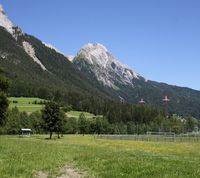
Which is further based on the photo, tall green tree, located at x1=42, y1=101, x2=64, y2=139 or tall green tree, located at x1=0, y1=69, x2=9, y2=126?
tall green tree, located at x1=42, y1=101, x2=64, y2=139

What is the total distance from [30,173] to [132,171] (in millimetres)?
5267

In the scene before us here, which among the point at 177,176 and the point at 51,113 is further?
the point at 51,113

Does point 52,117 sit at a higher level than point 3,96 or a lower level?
higher

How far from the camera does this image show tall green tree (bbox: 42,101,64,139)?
388 ft

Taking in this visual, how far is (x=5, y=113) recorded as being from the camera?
228ft

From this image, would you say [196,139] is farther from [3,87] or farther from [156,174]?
[156,174]

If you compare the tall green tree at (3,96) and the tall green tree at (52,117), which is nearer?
the tall green tree at (3,96)

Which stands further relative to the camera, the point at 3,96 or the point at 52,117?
the point at 52,117

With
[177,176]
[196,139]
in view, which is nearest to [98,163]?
[177,176]

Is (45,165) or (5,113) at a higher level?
(5,113)

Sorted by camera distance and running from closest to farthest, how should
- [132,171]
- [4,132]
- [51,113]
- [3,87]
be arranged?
[132,171] → [3,87] → [51,113] → [4,132]

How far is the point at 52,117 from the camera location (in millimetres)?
118188

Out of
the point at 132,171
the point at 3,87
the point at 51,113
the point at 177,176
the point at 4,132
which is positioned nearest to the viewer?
the point at 177,176

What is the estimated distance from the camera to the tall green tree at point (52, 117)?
11819 cm
